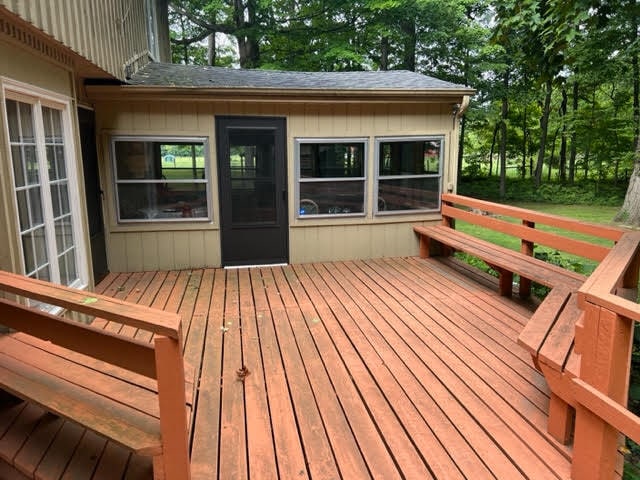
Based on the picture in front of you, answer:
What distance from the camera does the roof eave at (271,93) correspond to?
5.11 meters

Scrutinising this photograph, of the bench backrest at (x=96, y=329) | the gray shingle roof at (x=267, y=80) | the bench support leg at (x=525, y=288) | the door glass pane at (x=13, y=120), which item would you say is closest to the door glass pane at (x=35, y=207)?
the door glass pane at (x=13, y=120)

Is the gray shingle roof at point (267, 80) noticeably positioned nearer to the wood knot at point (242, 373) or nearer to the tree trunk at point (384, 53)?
the wood knot at point (242, 373)

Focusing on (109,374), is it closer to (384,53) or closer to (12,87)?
(12,87)

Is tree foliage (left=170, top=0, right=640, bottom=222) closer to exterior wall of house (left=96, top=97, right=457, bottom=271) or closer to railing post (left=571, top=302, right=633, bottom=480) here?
exterior wall of house (left=96, top=97, right=457, bottom=271)

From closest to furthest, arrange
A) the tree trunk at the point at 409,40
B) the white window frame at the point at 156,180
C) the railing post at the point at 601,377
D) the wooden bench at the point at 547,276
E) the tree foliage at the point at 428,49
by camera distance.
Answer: the railing post at the point at 601,377 < the wooden bench at the point at 547,276 < the white window frame at the point at 156,180 < the tree foliage at the point at 428,49 < the tree trunk at the point at 409,40

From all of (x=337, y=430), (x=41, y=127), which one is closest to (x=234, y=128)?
(x=41, y=127)

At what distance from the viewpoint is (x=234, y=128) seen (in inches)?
223

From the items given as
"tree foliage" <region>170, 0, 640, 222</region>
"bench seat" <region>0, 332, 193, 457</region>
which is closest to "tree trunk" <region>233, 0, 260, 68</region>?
"tree foliage" <region>170, 0, 640, 222</region>

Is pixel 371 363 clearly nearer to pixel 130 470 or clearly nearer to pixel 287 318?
pixel 287 318

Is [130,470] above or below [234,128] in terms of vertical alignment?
below

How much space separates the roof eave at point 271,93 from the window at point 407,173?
59cm

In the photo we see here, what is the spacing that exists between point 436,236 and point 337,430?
12.5ft

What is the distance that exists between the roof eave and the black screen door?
36cm

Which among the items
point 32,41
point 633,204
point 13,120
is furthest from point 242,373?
point 633,204
